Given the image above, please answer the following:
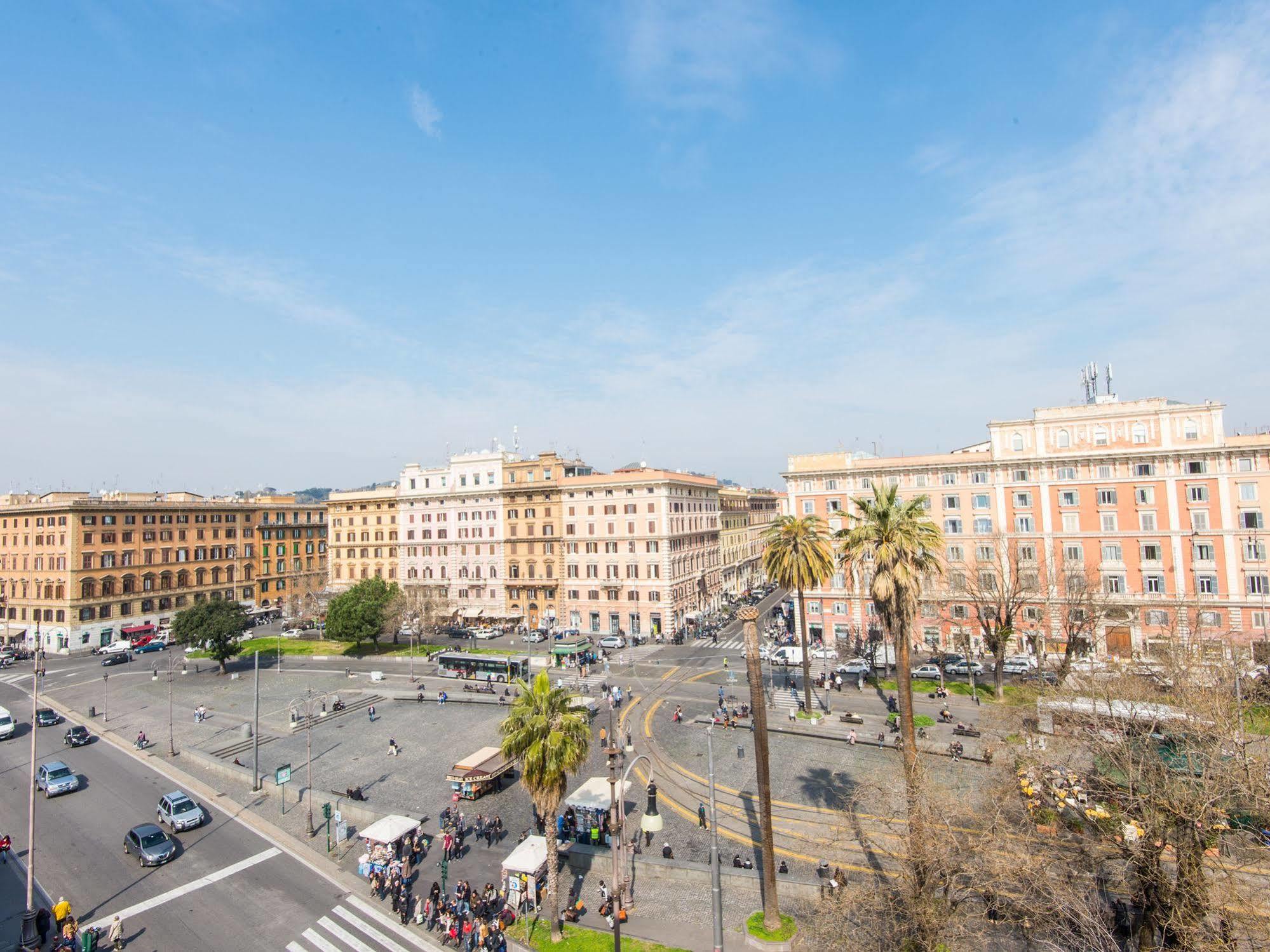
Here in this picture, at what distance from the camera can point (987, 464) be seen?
62906 millimetres

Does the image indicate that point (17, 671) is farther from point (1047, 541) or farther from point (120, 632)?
point (1047, 541)

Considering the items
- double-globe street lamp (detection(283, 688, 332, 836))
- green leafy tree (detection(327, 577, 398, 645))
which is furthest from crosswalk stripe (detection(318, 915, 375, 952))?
green leafy tree (detection(327, 577, 398, 645))

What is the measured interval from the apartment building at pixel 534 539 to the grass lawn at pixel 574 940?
59590mm

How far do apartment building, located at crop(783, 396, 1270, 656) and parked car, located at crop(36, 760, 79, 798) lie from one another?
5261cm

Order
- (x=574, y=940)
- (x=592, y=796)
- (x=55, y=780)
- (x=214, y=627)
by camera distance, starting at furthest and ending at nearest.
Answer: (x=214, y=627), (x=55, y=780), (x=592, y=796), (x=574, y=940)

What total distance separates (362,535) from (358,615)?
112 feet

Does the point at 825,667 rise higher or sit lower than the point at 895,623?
lower

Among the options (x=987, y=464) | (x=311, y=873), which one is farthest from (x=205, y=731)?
(x=987, y=464)

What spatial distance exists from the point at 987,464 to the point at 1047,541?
8.56 meters

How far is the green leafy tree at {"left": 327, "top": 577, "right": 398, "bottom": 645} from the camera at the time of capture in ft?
233

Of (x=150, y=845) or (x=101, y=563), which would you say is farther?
(x=101, y=563)

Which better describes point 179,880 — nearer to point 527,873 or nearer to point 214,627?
point 527,873

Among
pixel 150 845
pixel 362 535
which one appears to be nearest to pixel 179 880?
pixel 150 845

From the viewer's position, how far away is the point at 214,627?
214 feet
